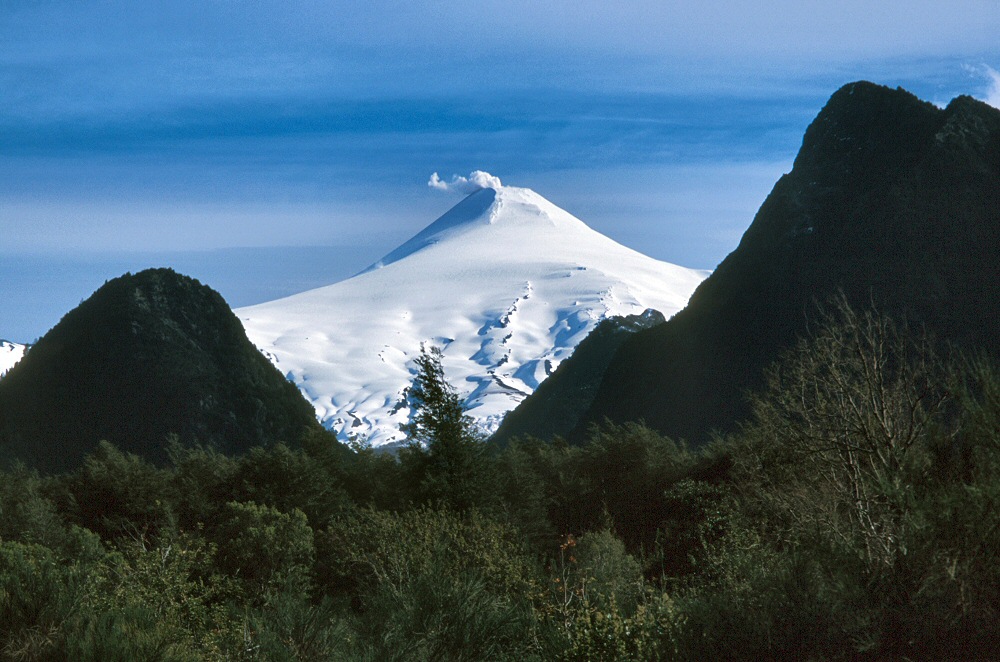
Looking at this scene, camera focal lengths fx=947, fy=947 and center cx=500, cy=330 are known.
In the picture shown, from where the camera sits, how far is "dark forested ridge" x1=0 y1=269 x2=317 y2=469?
8194 cm

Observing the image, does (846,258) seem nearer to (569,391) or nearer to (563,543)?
(569,391)

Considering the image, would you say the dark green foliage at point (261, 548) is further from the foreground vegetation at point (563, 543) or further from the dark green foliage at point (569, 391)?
the dark green foliage at point (569, 391)

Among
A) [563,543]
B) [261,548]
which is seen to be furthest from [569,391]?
[563,543]

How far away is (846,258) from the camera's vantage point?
69875mm

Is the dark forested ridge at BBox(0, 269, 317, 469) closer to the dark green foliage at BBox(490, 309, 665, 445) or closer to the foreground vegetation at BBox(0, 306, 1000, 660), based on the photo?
the dark green foliage at BBox(490, 309, 665, 445)

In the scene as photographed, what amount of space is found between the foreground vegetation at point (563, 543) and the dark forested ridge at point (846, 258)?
77.1ft

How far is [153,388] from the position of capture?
84750 mm

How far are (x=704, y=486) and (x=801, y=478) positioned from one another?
10302 mm

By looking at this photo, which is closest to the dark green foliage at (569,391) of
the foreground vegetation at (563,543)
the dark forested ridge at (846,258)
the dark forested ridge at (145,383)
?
the dark forested ridge at (846,258)

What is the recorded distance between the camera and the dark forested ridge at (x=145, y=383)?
81938mm

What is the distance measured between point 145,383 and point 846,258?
198 feet

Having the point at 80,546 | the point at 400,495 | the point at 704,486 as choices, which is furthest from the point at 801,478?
the point at 80,546

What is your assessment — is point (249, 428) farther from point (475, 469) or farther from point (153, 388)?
point (475, 469)

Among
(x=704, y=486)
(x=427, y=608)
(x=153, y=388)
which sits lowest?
(x=704, y=486)
